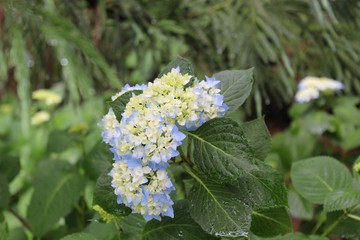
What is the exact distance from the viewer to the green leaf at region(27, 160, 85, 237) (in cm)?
95

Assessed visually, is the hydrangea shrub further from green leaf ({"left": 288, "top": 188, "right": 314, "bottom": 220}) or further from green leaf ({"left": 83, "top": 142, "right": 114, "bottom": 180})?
green leaf ({"left": 288, "top": 188, "right": 314, "bottom": 220})

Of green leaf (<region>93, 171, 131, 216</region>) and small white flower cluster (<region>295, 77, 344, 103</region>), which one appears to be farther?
small white flower cluster (<region>295, 77, 344, 103</region>)

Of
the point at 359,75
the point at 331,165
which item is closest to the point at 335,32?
the point at 359,75

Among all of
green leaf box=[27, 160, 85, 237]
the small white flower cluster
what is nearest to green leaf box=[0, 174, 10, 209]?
green leaf box=[27, 160, 85, 237]

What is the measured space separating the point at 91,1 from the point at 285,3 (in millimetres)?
540

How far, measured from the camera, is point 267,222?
68 centimetres

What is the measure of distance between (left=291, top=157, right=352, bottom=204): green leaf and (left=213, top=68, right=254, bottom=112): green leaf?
199 millimetres

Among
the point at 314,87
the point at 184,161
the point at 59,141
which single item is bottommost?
the point at 314,87

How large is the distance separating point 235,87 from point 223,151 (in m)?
0.11

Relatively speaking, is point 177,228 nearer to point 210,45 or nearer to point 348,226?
point 348,226

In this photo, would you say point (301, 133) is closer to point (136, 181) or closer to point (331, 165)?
point (331, 165)

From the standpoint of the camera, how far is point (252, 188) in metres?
0.60

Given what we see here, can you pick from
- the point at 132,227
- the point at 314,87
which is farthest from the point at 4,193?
the point at 314,87

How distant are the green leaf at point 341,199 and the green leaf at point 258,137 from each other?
11 centimetres
